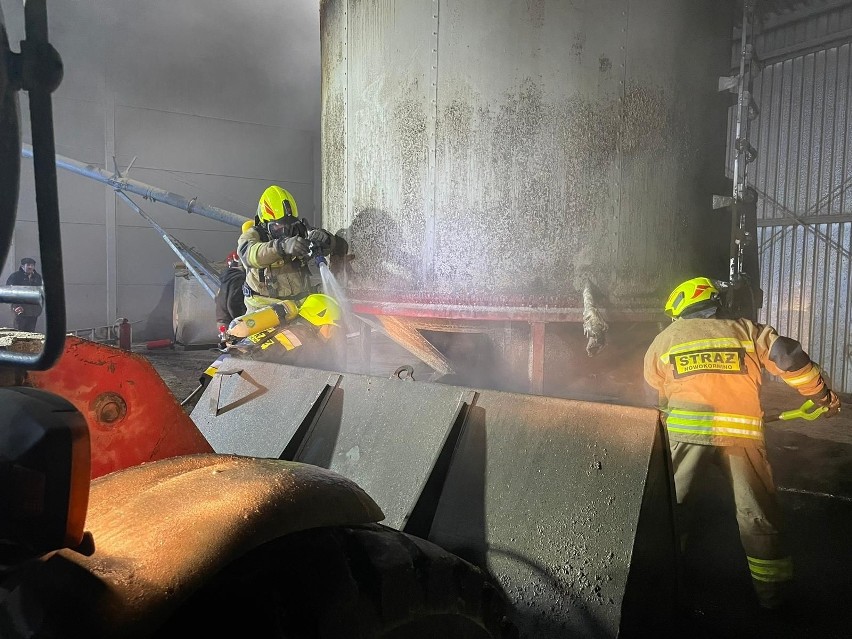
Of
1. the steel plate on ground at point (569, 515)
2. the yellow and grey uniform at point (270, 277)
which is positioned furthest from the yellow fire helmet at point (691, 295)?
the yellow and grey uniform at point (270, 277)

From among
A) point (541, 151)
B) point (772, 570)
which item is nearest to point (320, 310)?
point (541, 151)

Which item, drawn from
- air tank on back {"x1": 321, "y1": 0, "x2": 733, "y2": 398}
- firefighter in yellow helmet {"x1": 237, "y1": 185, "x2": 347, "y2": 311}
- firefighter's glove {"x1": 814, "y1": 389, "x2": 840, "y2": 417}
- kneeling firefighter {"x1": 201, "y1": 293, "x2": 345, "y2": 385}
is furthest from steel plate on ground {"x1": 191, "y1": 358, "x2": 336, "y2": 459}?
firefighter's glove {"x1": 814, "y1": 389, "x2": 840, "y2": 417}

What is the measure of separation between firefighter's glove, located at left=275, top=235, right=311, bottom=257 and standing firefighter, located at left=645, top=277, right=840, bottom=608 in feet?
7.58

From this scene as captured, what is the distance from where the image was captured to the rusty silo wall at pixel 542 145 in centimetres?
320

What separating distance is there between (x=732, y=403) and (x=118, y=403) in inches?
104

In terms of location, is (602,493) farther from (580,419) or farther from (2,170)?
(2,170)

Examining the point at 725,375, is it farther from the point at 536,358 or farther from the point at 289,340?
the point at 289,340

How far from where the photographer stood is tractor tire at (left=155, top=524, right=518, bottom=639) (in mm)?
958

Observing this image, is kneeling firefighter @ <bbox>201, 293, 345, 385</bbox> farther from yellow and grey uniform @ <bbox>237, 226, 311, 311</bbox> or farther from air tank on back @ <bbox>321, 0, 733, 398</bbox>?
air tank on back @ <bbox>321, 0, 733, 398</bbox>

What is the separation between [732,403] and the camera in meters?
2.89

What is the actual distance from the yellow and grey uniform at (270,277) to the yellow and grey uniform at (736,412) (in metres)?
2.81

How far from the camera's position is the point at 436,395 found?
290 centimetres

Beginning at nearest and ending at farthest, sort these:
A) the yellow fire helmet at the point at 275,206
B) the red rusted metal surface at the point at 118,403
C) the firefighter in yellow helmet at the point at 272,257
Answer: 1. the red rusted metal surface at the point at 118,403
2. the firefighter in yellow helmet at the point at 272,257
3. the yellow fire helmet at the point at 275,206

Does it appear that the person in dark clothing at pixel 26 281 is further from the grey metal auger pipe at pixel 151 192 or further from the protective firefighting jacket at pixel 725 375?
the protective firefighting jacket at pixel 725 375
